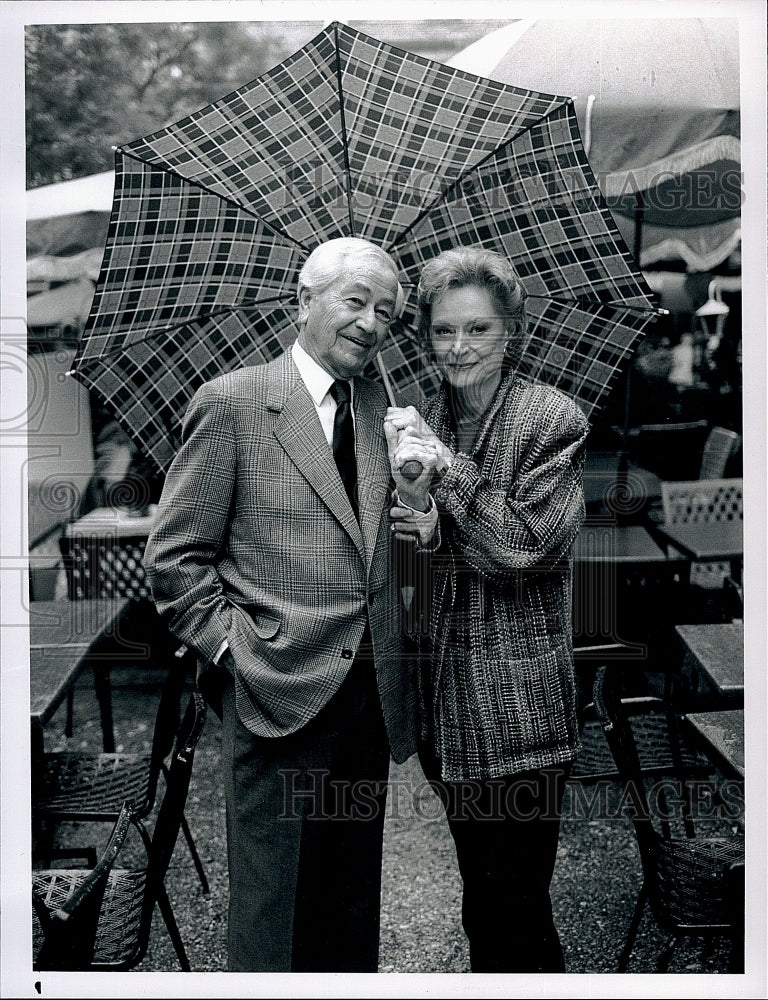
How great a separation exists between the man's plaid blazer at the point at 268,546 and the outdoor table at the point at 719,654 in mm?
1226

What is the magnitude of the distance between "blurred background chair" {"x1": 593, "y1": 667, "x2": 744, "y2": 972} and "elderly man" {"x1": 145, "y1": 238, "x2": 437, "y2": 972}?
56cm

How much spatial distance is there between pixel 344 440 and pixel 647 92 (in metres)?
1.44

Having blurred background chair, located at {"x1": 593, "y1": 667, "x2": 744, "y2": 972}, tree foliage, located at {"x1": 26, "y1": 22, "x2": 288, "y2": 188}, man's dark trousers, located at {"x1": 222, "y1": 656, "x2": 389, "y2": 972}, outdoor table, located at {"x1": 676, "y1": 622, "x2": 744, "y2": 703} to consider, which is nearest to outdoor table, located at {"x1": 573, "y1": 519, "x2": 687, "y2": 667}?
outdoor table, located at {"x1": 676, "y1": 622, "x2": 744, "y2": 703}

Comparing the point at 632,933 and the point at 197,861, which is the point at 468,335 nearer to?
the point at 632,933

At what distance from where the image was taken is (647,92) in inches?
119

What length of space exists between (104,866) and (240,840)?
0.52 metres

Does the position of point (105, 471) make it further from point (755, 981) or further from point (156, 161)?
point (755, 981)

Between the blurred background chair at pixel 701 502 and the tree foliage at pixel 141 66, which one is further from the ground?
the tree foliage at pixel 141 66

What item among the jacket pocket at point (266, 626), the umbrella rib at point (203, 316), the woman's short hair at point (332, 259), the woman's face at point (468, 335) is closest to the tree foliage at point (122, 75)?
the umbrella rib at point (203, 316)

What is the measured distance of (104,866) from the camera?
2279 millimetres

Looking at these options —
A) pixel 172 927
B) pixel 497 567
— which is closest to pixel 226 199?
pixel 497 567

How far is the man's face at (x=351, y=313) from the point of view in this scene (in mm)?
2512

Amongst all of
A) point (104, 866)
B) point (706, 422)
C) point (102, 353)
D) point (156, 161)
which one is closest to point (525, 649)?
point (104, 866)

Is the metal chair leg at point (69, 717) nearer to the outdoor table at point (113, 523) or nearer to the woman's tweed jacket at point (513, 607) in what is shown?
the outdoor table at point (113, 523)
